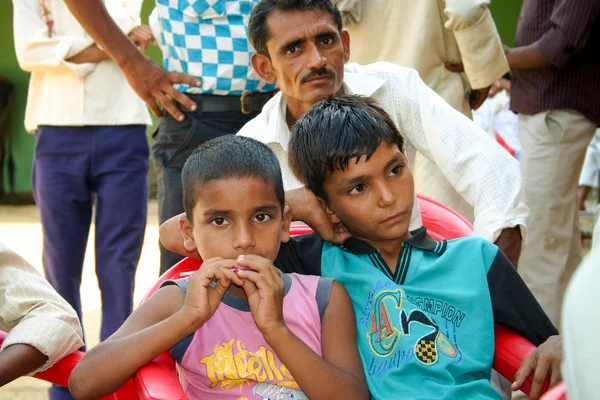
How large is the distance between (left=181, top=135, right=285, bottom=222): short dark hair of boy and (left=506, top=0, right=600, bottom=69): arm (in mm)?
1914

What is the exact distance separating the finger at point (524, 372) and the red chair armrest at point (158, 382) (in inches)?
26.0

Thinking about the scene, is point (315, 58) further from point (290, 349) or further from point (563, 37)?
point (563, 37)

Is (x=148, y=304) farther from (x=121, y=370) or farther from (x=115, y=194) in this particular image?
(x=115, y=194)

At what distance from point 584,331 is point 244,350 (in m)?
1.10

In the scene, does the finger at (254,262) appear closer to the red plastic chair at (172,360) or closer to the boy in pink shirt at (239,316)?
the boy in pink shirt at (239,316)

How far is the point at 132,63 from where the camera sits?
9.03ft

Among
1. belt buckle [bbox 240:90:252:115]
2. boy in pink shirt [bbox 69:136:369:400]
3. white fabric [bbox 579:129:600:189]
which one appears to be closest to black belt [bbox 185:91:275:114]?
belt buckle [bbox 240:90:252:115]

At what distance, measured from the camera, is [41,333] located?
65.7 inches

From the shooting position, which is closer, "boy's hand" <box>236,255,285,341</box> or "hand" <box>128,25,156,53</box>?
"boy's hand" <box>236,255,285,341</box>

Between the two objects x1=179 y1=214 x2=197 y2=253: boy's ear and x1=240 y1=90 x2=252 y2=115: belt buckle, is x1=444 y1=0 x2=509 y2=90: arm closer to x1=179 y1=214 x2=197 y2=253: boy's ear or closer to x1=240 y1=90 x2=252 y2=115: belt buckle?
x1=240 y1=90 x2=252 y2=115: belt buckle

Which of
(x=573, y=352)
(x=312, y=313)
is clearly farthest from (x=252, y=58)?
(x=573, y=352)

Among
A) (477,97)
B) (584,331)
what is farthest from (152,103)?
(584,331)

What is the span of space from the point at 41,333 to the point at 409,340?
0.78 m

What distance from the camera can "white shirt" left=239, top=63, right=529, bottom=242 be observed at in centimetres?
204
